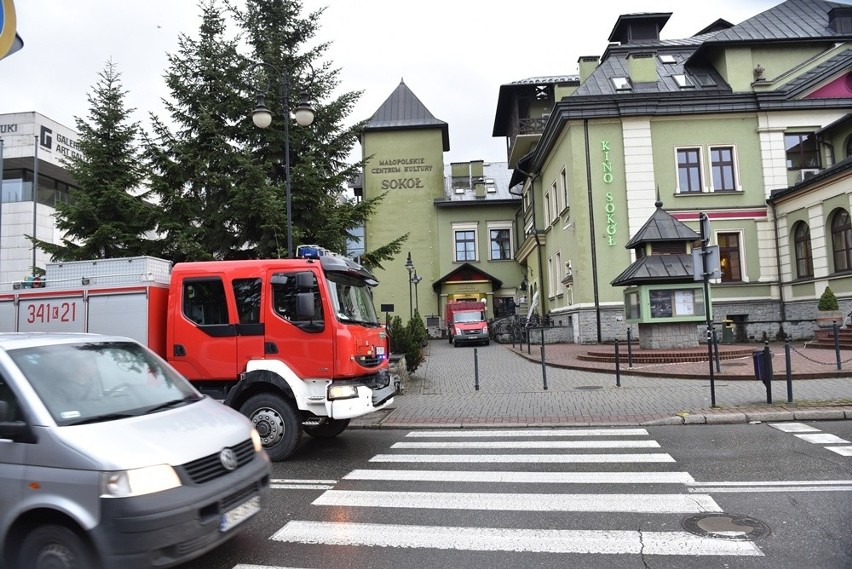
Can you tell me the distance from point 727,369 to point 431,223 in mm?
32262

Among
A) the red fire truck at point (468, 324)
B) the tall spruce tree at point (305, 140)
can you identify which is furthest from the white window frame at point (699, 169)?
the tall spruce tree at point (305, 140)

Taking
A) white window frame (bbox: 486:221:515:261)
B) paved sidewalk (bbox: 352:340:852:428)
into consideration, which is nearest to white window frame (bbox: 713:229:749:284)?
paved sidewalk (bbox: 352:340:852:428)

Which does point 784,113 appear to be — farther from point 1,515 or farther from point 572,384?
point 1,515

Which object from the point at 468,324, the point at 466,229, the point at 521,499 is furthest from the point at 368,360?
the point at 466,229

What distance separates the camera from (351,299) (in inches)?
320

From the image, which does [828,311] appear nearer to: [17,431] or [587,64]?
[587,64]

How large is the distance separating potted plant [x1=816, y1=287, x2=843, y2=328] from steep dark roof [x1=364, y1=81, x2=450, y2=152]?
30.4 meters

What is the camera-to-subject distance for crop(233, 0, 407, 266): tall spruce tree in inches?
675

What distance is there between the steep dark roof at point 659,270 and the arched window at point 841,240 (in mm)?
8785

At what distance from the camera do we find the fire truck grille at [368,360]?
754 cm

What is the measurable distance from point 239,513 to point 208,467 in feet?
1.43

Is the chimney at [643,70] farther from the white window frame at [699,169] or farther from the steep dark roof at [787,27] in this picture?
the white window frame at [699,169]

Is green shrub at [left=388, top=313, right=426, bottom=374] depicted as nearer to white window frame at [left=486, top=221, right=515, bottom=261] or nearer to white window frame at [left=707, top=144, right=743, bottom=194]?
white window frame at [left=707, top=144, right=743, bottom=194]

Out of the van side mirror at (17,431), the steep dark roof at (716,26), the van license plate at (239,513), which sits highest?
the steep dark roof at (716,26)
